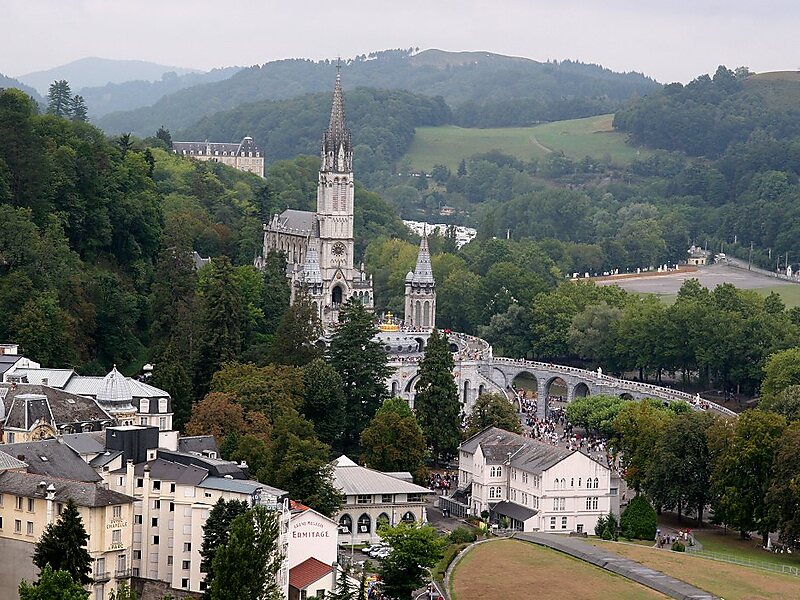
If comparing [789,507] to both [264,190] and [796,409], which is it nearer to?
[796,409]

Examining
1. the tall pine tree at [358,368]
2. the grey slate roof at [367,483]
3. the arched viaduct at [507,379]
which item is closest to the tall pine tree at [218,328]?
the tall pine tree at [358,368]

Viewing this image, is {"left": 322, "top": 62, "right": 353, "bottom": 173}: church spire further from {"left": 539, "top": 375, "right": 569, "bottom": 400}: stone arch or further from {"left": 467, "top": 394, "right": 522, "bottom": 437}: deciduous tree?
{"left": 467, "top": 394, "right": 522, "bottom": 437}: deciduous tree

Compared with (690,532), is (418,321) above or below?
above

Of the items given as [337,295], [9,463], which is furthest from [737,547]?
[337,295]

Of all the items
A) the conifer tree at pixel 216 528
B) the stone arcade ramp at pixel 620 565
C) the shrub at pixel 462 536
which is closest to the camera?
the conifer tree at pixel 216 528

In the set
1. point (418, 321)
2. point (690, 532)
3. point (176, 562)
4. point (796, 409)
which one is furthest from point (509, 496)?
point (418, 321)

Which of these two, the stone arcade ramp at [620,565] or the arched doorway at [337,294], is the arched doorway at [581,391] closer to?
the arched doorway at [337,294]
